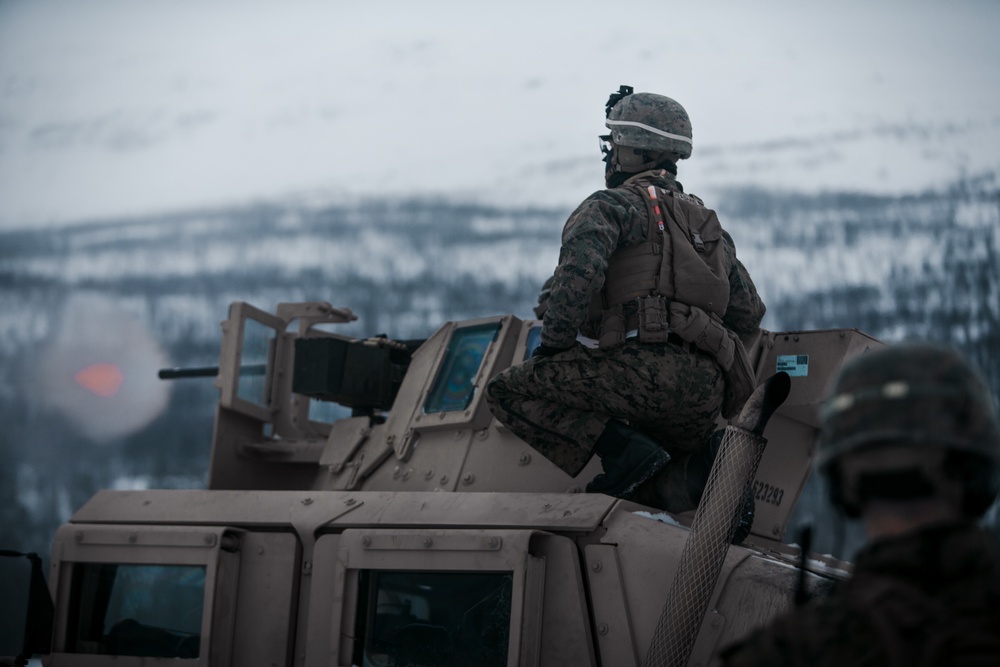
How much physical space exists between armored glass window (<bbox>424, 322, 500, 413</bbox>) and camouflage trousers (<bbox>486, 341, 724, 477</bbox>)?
2.67ft

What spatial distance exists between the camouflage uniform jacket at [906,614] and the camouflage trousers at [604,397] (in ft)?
8.55

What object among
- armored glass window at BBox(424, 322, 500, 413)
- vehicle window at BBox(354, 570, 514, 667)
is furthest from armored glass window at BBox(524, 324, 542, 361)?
vehicle window at BBox(354, 570, 514, 667)

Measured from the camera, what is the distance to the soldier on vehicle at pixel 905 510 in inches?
71.1

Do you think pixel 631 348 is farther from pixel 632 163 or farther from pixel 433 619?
pixel 433 619

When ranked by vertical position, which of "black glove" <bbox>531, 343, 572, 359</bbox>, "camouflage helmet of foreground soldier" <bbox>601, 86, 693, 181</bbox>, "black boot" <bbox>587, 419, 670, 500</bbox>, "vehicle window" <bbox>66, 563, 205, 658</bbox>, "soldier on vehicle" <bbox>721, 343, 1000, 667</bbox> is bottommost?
"vehicle window" <bbox>66, 563, 205, 658</bbox>

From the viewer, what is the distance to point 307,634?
4.46 m

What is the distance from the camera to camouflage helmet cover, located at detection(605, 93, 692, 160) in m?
5.00

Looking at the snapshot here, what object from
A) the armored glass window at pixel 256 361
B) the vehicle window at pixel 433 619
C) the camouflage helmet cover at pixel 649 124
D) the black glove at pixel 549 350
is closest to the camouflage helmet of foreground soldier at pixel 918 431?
the vehicle window at pixel 433 619

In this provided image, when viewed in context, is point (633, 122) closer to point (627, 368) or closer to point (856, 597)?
point (627, 368)

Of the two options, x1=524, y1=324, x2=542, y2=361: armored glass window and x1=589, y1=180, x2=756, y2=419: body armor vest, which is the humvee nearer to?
x1=524, y1=324, x2=542, y2=361: armored glass window

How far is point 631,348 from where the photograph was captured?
180 inches

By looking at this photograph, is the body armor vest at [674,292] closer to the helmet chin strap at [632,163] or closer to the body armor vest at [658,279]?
the body armor vest at [658,279]

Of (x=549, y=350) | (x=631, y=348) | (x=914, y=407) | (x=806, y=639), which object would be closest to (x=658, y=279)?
(x=631, y=348)

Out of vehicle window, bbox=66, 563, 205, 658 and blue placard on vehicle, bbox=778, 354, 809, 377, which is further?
blue placard on vehicle, bbox=778, 354, 809, 377
